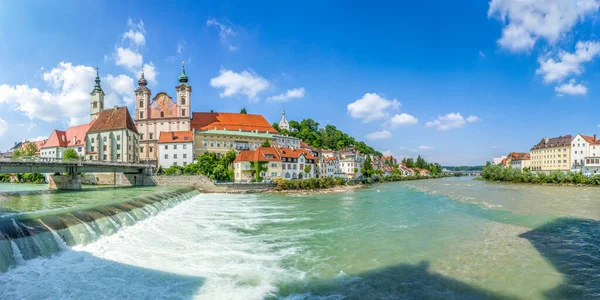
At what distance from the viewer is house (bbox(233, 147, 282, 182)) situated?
5531 cm

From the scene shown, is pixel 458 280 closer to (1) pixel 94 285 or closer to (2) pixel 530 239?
(2) pixel 530 239

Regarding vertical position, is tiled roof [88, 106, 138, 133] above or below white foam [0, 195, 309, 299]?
above

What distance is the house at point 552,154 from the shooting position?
90.1 meters

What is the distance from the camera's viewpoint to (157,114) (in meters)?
71.9

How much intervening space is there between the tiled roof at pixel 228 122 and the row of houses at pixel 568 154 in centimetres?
7765

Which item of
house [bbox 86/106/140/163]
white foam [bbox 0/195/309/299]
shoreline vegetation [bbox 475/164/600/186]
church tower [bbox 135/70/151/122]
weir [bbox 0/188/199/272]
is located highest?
church tower [bbox 135/70/151/122]

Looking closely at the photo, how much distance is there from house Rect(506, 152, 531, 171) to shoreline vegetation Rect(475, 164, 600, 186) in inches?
1405

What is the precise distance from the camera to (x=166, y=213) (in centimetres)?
2242

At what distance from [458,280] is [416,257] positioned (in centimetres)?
257

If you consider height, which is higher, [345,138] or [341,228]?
[345,138]

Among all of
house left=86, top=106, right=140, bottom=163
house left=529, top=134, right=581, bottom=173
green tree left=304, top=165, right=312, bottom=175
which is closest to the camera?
house left=86, top=106, right=140, bottom=163

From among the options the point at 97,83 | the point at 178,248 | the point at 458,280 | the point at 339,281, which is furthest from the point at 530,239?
the point at 97,83

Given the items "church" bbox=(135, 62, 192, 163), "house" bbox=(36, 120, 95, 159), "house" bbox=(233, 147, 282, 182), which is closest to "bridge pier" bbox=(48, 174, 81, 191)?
"house" bbox=(233, 147, 282, 182)

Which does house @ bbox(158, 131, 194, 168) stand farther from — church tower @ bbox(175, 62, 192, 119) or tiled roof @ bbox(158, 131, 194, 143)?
church tower @ bbox(175, 62, 192, 119)
